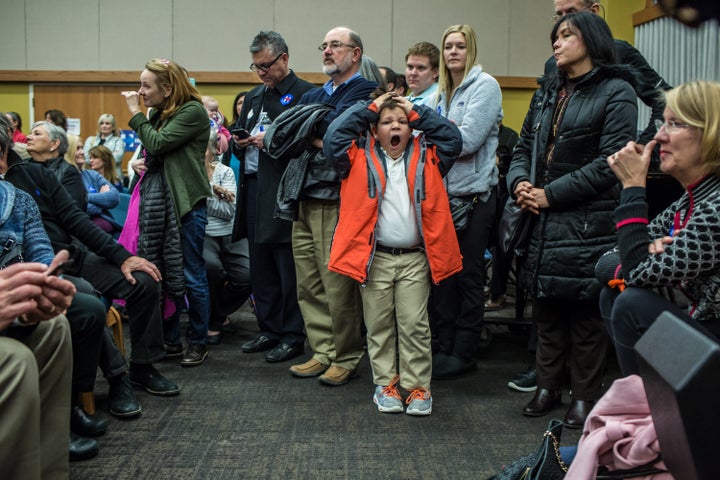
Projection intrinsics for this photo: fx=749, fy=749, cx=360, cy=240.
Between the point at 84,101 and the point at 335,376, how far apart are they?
740cm

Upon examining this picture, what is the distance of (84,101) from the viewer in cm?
951

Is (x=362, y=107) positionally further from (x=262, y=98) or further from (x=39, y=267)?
(x=39, y=267)

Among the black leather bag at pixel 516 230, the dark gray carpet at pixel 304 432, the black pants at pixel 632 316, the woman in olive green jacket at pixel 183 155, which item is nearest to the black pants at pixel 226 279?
the woman in olive green jacket at pixel 183 155

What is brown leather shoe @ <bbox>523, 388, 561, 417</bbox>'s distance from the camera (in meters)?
2.94

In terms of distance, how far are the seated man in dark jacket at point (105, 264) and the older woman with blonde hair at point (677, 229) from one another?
1.87 metres

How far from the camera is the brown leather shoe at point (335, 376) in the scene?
3352 mm

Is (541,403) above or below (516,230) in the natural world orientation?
below

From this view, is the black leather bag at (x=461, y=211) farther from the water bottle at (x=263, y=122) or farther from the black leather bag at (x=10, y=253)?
the black leather bag at (x=10, y=253)

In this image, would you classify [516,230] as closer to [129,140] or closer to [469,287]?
[469,287]

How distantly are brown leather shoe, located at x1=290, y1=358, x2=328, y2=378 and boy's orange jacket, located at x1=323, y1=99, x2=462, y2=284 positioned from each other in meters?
0.68

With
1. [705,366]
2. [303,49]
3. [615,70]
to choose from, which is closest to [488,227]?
[615,70]

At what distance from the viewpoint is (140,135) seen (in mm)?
3617

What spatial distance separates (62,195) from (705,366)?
108 inches

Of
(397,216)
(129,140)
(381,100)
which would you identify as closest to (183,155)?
(381,100)
